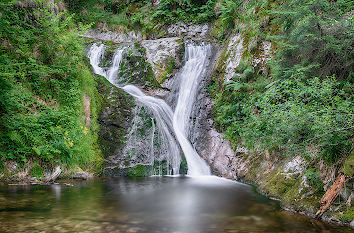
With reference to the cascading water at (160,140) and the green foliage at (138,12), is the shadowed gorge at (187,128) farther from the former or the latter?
the green foliage at (138,12)

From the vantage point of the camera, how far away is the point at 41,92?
848 cm

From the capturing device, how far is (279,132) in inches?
222

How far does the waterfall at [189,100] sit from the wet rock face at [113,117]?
2479 mm

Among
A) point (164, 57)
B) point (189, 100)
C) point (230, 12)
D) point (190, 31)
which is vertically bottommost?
point (189, 100)

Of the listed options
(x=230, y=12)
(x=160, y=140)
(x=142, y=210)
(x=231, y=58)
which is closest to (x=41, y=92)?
(x=160, y=140)

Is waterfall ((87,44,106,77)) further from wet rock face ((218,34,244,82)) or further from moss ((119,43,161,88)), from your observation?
wet rock face ((218,34,244,82))

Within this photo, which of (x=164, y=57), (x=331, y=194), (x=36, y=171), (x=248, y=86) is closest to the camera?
(x=331, y=194)

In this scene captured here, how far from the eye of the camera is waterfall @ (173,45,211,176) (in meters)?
11.0

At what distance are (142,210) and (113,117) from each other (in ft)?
21.0

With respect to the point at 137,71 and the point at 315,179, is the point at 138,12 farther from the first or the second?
the point at 315,179

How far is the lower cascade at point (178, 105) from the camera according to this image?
36.4 feet

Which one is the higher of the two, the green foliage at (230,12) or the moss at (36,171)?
the green foliage at (230,12)

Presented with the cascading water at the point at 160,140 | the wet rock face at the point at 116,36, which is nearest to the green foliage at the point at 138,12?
the wet rock face at the point at 116,36

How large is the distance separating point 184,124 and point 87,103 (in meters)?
4.78
